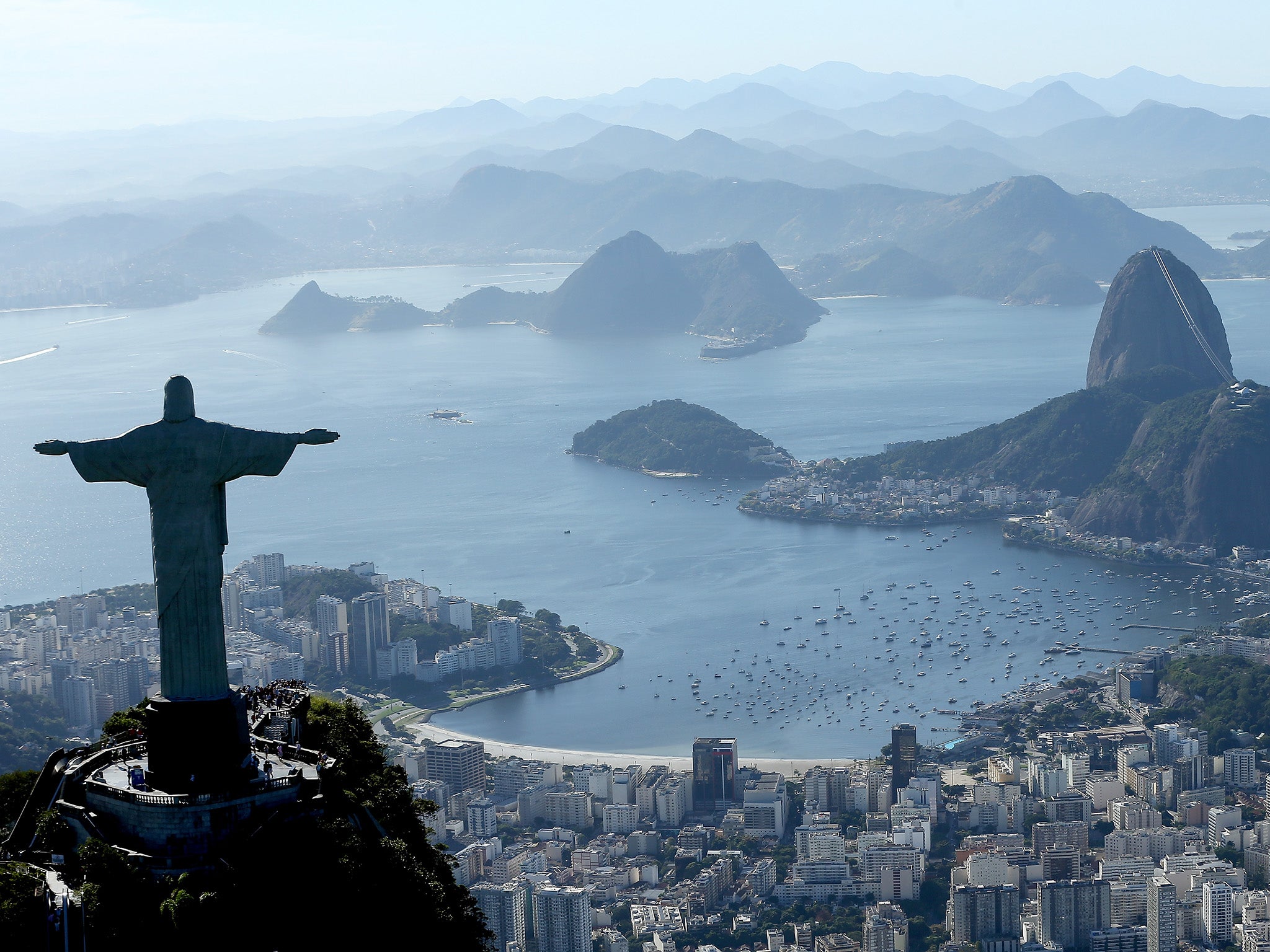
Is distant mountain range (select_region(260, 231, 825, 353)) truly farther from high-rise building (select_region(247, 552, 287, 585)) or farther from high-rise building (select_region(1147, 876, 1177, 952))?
high-rise building (select_region(1147, 876, 1177, 952))

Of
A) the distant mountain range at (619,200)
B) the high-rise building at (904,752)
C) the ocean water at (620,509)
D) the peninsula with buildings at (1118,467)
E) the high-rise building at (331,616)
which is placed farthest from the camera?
the distant mountain range at (619,200)

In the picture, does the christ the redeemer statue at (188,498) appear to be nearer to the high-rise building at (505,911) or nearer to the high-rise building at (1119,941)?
the high-rise building at (505,911)

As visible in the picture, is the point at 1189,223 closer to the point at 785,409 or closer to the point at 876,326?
the point at 876,326

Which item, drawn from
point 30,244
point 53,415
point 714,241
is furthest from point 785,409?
point 30,244

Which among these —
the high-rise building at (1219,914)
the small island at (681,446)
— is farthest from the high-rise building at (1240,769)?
the small island at (681,446)

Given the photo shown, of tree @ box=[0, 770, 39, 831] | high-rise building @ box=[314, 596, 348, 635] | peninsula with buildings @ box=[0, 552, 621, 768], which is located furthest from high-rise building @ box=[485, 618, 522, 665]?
tree @ box=[0, 770, 39, 831]

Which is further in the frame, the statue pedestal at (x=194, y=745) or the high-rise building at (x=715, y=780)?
the high-rise building at (x=715, y=780)
